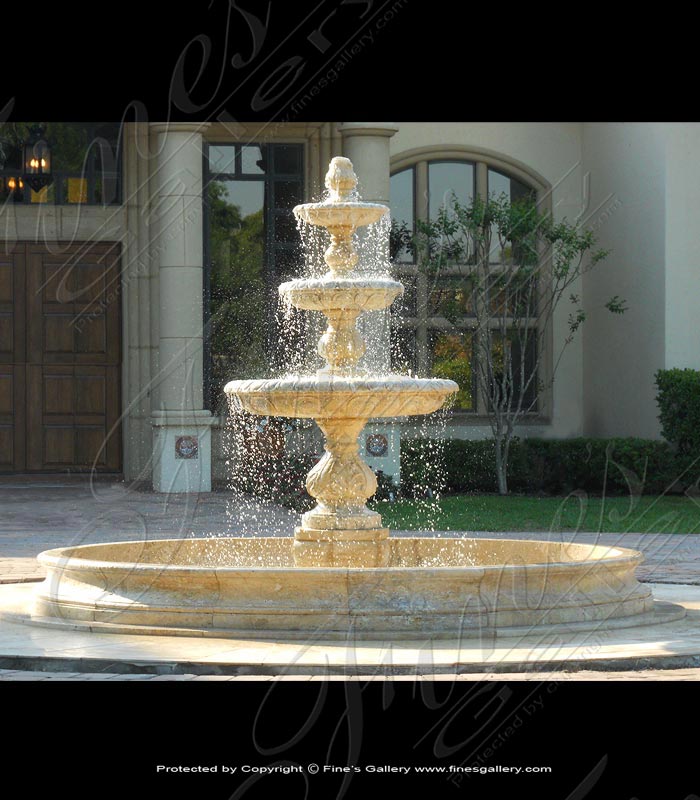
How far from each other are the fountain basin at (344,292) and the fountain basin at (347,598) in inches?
85.8

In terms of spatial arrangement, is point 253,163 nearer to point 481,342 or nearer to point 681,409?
point 481,342

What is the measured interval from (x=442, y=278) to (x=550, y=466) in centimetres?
293

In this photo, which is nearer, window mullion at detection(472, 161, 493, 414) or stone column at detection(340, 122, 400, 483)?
stone column at detection(340, 122, 400, 483)

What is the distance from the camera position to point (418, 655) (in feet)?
23.9

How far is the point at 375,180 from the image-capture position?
1923cm

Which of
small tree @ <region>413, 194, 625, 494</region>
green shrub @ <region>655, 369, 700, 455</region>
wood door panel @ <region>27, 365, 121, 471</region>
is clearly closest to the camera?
green shrub @ <region>655, 369, 700, 455</region>

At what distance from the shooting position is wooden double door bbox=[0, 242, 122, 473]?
2048 centimetres

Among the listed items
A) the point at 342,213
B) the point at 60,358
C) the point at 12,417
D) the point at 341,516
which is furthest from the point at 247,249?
the point at 341,516

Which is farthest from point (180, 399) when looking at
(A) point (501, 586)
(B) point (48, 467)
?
(A) point (501, 586)

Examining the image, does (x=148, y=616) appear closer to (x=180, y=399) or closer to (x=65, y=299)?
(x=180, y=399)

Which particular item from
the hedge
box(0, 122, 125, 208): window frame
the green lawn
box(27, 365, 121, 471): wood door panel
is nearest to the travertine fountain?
the green lawn

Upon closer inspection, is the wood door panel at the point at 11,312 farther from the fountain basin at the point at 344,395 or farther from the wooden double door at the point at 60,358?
the fountain basin at the point at 344,395

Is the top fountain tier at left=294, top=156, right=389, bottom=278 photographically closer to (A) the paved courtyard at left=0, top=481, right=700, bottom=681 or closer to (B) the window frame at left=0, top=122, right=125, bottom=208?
(A) the paved courtyard at left=0, top=481, right=700, bottom=681

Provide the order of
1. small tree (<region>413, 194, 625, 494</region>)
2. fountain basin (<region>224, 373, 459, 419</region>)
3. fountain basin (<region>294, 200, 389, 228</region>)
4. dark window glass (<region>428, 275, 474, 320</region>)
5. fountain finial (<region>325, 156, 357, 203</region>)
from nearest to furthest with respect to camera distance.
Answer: fountain basin (<region>224, 373, 459, 419</region>)
fountain basin (<region>294, 200, 389, 228</region>)
fountain finial (<region>325, 156, 357, 203</region>)
small tree (<region>413, 194, 625, 494</region>)
dark window glass (<region>428, 275, 474, 320</region>)
